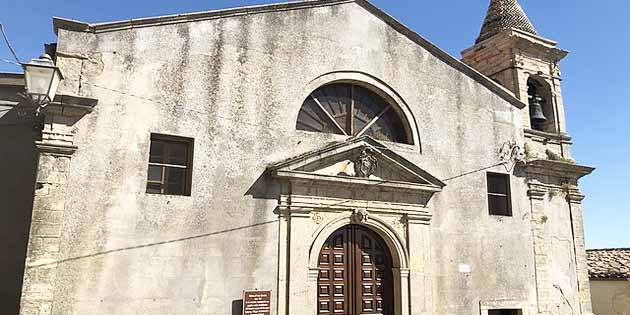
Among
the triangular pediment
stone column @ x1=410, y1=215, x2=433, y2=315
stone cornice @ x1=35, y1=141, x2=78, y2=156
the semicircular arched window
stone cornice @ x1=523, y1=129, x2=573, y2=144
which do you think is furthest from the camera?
stone cornice @ x1=523, y1=129, x2=573, y2=144

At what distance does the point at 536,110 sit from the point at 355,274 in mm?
6182

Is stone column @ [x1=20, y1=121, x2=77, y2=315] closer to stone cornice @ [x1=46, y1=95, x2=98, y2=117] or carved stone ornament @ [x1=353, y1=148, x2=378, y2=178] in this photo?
stone cornice @ [x1=46, y1=95, x2=98, y2=117]

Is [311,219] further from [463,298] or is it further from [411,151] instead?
[463,298]

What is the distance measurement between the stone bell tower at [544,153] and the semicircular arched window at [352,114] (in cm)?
305

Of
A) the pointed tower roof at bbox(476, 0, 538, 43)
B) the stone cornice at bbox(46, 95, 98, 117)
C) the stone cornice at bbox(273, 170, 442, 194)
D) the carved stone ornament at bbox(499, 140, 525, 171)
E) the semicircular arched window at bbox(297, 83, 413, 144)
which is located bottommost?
the stone cornice at bbox(273, 170, 442, 194)

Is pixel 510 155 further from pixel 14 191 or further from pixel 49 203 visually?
pixel 14 191

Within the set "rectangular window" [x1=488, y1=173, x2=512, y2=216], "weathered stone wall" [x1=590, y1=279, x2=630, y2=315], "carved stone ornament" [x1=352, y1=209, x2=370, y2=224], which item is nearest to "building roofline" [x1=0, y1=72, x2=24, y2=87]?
"carved stone ornament" [x1=352, y1=209, x2=370, y2=224]

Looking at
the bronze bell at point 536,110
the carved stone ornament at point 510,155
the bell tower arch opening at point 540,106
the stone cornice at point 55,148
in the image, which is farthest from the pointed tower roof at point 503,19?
the stone cornice at point 55,148

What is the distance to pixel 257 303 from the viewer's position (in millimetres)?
7816

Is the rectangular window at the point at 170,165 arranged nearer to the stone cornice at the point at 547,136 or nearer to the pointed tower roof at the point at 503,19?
the stone cornice at the point at 547,136

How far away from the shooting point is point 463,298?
9.60 metres

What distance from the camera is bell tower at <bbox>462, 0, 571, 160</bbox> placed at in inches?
453

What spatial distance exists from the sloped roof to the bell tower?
5930mm

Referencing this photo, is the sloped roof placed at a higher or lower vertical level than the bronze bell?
lower
